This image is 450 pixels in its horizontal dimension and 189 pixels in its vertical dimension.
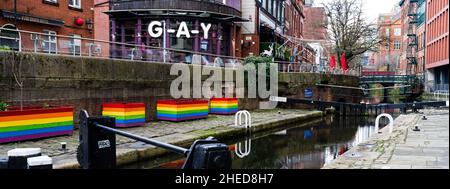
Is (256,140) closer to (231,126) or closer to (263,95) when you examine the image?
(231,126)

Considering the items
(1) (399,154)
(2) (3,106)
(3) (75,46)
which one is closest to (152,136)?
(2) (3,106)

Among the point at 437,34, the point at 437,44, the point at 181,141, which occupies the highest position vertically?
the point at 437,34

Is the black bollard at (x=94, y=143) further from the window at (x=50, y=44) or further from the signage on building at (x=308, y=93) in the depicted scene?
the signage on building at (x=308, y=93)

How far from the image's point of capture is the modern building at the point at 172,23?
85.4ft

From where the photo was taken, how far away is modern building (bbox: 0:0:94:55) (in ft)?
38.3

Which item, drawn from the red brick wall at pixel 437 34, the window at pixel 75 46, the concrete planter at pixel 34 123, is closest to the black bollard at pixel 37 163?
the concrete planter at pixel 34 123

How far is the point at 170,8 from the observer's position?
25.8 m

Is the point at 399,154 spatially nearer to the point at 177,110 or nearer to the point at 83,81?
the point at 177,110

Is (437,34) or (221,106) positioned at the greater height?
(437,34)

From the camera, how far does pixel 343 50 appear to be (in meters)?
45.5

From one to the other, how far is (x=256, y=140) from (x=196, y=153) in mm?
12034

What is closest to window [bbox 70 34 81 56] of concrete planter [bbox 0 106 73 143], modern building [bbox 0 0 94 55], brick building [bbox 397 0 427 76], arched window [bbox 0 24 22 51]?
modern building [bbox 0 0 94 55]

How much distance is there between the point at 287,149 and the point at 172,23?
15501mm

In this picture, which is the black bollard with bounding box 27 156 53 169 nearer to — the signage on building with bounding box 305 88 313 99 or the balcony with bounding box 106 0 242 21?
the balcony with bounding box 106 0 242 21
